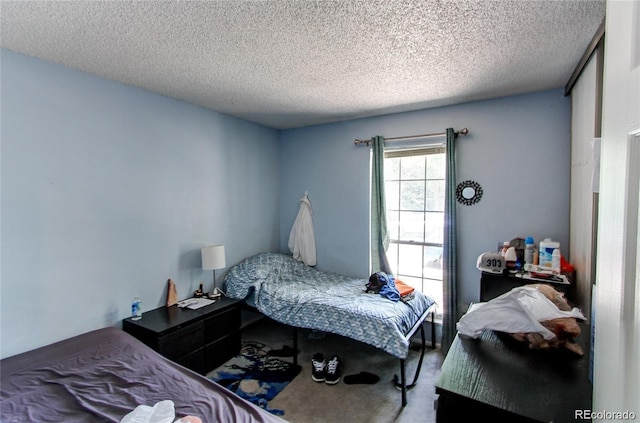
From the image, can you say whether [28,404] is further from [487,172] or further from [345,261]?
[487,172]

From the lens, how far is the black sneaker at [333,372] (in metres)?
2.57

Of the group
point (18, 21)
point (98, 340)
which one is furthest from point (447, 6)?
point (98, 340)

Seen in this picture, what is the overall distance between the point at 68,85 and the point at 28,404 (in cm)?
205

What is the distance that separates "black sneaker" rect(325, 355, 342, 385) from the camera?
8.43ft

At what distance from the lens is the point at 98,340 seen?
2.15 m

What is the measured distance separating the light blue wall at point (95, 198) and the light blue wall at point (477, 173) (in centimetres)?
123

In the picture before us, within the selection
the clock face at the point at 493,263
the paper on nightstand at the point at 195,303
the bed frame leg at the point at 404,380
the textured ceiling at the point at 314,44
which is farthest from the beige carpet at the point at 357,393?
the textured ceiling at the point at 314,44

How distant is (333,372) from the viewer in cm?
258

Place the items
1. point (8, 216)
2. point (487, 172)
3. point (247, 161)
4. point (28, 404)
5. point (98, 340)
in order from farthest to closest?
point (247, 161)
point (487, 172)
point (98, 340)
point (8, 216)
point (28, 404)

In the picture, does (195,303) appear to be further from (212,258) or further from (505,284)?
(505,284)

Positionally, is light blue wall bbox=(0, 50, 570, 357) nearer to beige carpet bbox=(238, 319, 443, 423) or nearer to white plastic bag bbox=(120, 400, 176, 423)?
beige carpet bbox=(238, 319, 443, 423)

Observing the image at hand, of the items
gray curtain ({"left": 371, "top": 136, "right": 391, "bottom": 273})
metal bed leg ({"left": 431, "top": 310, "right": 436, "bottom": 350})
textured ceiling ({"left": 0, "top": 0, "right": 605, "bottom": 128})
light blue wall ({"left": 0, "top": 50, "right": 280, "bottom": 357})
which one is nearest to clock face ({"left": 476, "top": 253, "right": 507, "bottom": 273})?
metal bed leg ({"left": 431, "top": 310, "right": 436, "bottom": 350})

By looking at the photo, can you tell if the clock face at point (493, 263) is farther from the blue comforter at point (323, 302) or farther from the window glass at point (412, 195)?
the window glass at point (412, 195)

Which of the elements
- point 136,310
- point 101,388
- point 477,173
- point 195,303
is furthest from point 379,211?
point 101,388
